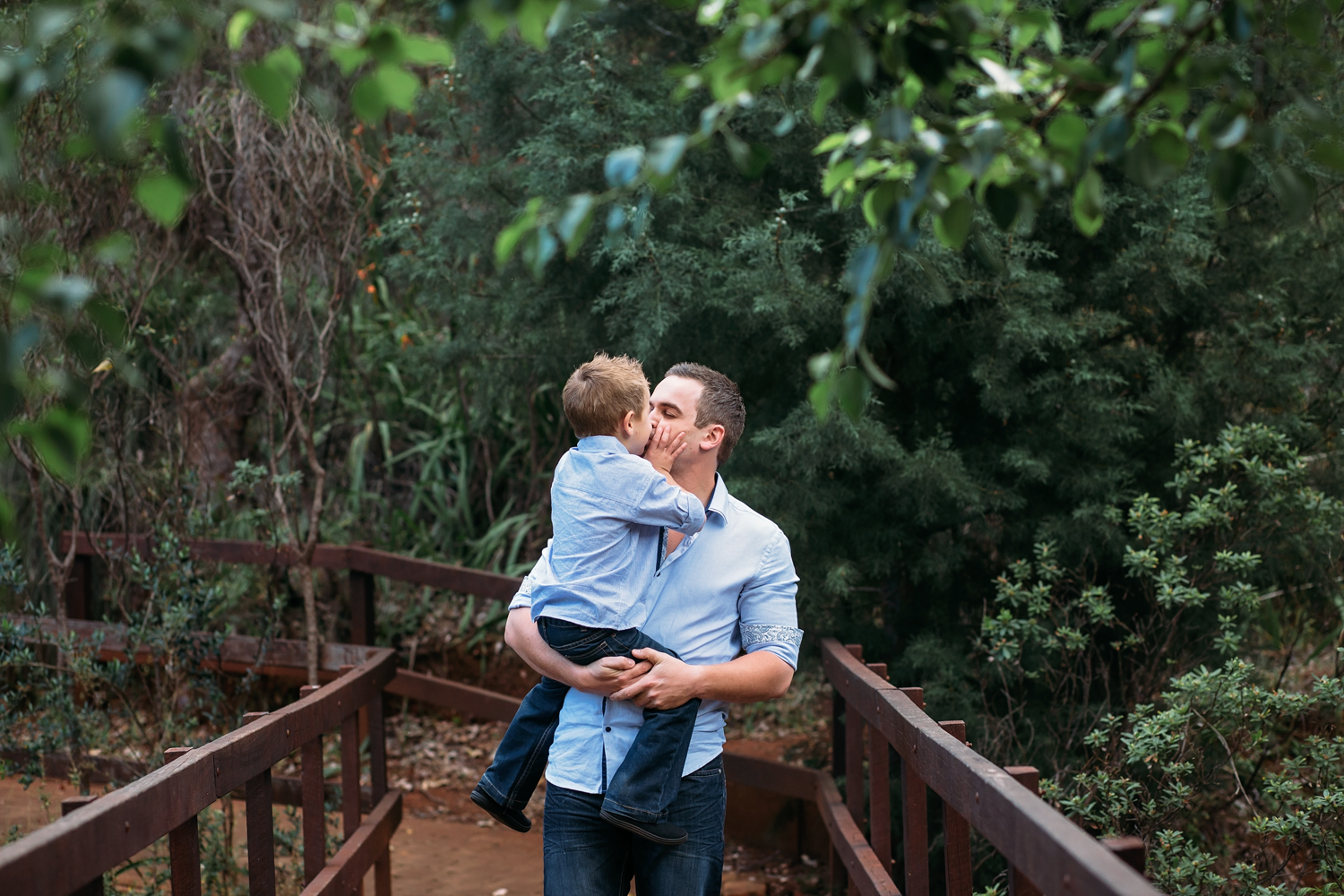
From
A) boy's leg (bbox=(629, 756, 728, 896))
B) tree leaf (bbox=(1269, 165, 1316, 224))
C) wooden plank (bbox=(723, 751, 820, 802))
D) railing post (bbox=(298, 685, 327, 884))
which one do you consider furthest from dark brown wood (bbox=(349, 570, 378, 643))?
tree leaf (bbox=(1269, 165, 1316, 224))

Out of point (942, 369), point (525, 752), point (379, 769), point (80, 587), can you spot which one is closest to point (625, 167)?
point (525, 752)

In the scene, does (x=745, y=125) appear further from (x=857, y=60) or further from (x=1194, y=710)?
(x=857, y=60)

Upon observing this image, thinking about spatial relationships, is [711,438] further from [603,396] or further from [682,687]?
[682,687]

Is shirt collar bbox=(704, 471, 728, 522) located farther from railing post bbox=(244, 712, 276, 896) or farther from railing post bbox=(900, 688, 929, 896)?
railing post bbox=(244, 712, 276, 896)

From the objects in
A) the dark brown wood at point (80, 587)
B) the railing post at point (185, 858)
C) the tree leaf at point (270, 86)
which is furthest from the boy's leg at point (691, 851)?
the dark brown wood at point (80, 587)

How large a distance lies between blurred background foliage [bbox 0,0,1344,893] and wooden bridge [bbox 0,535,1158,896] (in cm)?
55

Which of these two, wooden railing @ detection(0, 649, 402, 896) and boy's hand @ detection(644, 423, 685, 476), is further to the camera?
boy's hand @ detection(644, 423, 685, 476)

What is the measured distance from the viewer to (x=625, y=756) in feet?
8.54

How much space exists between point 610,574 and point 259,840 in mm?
1082

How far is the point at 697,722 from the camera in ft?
8.94

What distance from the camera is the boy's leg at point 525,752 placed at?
2859 millimetres

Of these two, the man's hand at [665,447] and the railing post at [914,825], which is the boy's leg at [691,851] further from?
the man's hand at [665,447]

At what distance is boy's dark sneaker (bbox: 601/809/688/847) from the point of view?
252cm

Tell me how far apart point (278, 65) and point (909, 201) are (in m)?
0.80
